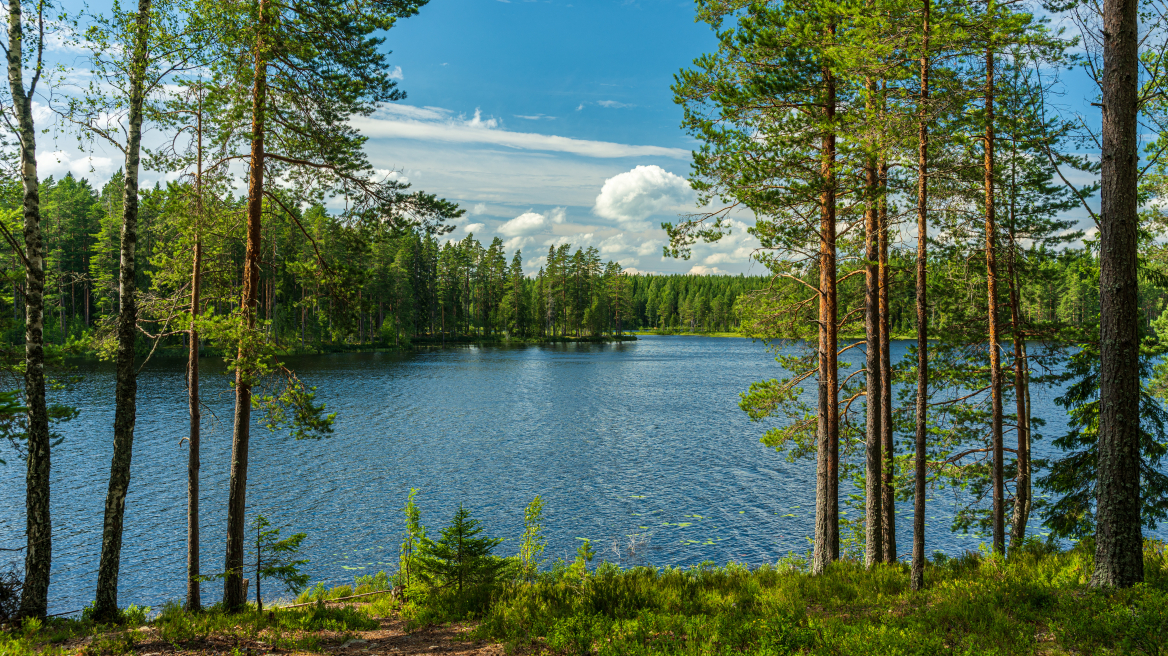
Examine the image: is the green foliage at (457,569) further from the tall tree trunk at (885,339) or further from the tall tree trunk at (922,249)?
the tall tree trunk at (885,339)

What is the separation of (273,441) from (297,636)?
20451 millimetres

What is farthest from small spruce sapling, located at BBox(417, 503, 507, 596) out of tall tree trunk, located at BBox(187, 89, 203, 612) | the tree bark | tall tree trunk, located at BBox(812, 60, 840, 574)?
the tree bark

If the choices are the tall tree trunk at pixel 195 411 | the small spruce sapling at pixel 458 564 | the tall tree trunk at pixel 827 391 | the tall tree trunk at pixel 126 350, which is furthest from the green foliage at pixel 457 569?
the tall tree trunk at pixel 827 391

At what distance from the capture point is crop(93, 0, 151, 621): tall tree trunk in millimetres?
7996

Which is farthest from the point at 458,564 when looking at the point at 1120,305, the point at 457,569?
the point at 1120,305

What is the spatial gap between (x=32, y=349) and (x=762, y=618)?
10.0 m

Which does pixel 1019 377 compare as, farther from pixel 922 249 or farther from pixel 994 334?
pixel 922 249

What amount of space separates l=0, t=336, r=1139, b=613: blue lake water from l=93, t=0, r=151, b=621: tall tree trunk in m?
5.66

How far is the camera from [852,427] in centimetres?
1393

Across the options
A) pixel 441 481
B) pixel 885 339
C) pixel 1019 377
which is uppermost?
pixel 885 339

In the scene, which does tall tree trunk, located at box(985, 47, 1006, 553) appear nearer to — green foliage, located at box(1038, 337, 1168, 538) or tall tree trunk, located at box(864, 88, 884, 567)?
green foliage, located at box(1038, 337, 1168, 538)

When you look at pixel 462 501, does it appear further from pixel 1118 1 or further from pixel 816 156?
pixel 1118 1

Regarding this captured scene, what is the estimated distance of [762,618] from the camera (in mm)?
7066

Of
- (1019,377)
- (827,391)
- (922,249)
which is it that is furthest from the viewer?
(1019,377)
